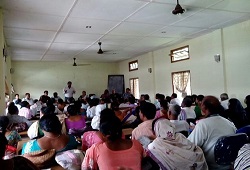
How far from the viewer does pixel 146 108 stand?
9.67ft

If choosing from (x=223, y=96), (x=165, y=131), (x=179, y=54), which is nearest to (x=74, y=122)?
(x=165, y=131)

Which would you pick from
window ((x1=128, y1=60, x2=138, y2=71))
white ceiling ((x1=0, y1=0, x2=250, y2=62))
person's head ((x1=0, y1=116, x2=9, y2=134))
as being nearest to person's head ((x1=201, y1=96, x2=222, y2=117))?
white ceiling ((x1=0, y1=0, x2=250, y2=62))

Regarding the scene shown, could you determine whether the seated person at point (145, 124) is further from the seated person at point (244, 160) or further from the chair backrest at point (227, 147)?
the seated person at point (244, 160)

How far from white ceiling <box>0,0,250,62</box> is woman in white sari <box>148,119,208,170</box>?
2.65 m

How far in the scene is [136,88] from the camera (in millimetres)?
10992

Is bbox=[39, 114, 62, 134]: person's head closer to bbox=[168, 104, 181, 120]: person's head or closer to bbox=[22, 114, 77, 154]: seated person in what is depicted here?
bbox=[22, 114, 77, 154]: seated person

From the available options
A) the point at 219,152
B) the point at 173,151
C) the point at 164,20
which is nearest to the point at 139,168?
the point at 173,151

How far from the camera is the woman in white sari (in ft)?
6.47

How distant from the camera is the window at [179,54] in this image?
7.61m

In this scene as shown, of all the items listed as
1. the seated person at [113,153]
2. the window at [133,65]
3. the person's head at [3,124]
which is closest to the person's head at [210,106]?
the seated person at [113,153]

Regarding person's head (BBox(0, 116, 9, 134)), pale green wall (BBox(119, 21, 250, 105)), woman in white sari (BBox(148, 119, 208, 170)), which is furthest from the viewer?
pale green wall (BBox(119, 21, 250, 105))

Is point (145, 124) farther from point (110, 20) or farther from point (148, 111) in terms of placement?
point (110, 20)

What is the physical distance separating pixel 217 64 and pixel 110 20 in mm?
3531

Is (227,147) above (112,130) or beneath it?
beneath
